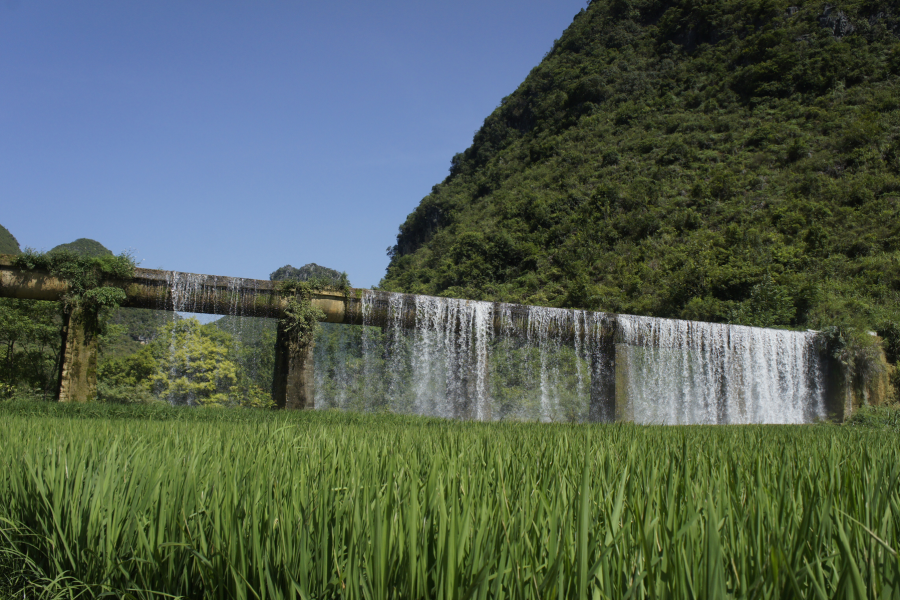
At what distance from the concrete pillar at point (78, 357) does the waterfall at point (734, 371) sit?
13815 mm

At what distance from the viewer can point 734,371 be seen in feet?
55.5

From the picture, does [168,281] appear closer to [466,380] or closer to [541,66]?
[466,380]

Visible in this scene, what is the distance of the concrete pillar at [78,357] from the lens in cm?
1095

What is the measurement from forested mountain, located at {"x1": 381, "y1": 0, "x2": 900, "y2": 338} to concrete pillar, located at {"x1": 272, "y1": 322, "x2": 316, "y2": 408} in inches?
654

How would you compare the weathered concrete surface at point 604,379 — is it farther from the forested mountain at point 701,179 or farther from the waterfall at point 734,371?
the forested mountain at point 701,179

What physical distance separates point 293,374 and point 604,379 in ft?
28.5

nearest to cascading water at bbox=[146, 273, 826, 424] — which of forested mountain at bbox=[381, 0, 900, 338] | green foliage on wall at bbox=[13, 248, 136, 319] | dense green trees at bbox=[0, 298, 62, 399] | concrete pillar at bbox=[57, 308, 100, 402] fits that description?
green foliage on wall at bbox=[13, 248, 136, 319]

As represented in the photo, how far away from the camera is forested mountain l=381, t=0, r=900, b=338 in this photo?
24.1 meters

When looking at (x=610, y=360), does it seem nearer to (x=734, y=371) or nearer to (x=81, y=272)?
(x=734, y=371)

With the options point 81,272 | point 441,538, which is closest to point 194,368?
point 81,272

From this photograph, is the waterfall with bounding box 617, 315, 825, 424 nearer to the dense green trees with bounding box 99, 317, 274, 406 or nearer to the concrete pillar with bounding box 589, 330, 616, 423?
the concrete pillar with bounding box 589, 330, 616, 423

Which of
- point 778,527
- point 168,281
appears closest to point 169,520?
point 778,527

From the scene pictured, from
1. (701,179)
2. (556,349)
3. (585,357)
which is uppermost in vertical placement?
(701,179)

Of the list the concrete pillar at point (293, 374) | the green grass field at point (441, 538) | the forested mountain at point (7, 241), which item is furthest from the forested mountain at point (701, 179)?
the forested mountain at point (7, 241)
